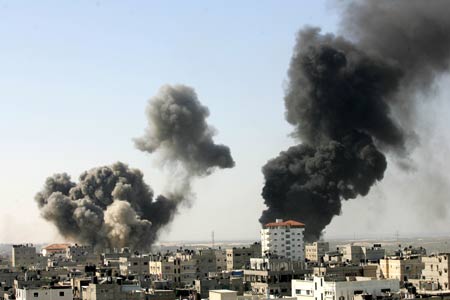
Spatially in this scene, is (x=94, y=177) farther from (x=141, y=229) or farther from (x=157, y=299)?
(x=157, y=299)

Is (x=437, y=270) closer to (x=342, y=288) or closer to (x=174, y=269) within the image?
(x=342, y=288)

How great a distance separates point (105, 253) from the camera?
142875 mm

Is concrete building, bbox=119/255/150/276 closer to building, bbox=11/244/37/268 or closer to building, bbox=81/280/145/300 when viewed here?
building, bbox=11/244/37/268

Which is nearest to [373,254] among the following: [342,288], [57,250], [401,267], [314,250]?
[314,250]

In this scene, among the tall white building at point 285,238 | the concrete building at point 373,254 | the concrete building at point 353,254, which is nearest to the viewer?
the concrete building at point 373,254

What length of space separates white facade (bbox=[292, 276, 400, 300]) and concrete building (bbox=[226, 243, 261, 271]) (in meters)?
55.6

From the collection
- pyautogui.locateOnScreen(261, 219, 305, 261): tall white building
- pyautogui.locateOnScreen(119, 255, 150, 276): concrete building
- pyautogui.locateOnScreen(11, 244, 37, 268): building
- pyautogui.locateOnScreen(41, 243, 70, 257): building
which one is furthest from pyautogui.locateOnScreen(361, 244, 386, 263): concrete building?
pyautogui.locateOnScreen(41, 243, 70, 257): building

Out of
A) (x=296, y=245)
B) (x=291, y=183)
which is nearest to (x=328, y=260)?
(x=296, y=245)

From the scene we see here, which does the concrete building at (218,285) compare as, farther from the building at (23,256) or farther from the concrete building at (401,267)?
the building at (23,256)

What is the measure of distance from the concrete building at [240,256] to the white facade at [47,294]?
57.8m

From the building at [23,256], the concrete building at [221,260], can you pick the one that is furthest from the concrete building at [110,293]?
the building at [23,256]

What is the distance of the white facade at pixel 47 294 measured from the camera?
6731 centimetres

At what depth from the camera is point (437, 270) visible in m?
87.7

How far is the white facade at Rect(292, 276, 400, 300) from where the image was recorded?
66.3 m
